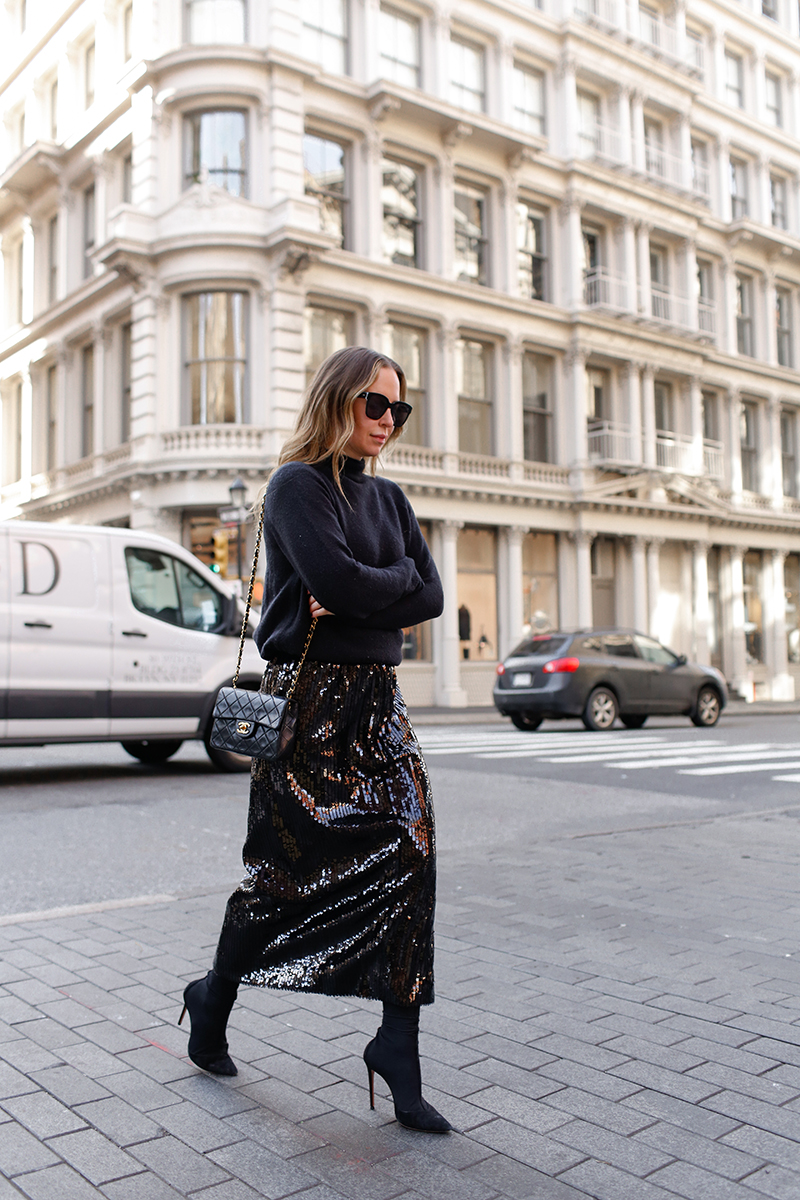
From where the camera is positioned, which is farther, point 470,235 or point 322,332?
point 470,235

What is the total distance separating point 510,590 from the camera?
27.4 m

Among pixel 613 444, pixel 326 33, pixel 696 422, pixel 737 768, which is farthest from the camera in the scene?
pixel 696 422

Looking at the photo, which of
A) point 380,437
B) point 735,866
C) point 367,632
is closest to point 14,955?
point 367,632

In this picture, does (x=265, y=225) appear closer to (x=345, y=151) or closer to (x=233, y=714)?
(x=345, y=151)

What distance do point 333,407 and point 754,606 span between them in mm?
34531

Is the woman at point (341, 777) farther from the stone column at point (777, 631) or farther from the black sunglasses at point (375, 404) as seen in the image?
the stone column at point (777, 631)

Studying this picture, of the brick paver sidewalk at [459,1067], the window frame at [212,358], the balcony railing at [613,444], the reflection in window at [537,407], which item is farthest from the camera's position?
the balcony railing at [613,444]

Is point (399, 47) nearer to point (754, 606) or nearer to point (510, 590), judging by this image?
point (510, 590)

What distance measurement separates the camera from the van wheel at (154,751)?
12.1m

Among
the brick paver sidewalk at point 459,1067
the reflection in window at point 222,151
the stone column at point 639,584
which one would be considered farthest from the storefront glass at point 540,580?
the brick paver sidewalk at point 459,1067

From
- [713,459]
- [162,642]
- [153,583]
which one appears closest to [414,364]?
[713,459]

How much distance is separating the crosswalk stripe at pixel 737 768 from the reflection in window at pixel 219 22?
63.1 ft

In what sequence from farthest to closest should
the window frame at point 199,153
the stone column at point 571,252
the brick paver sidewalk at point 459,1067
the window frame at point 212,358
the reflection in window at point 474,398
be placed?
1. the stone column at point 571,252
2. the reflection in window at point 474,398
3. the window frame at point 199,153
4. the window frame at point 212,358
5. the brick paver sidewalk at point 459,1067

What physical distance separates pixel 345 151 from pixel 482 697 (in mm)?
12932
